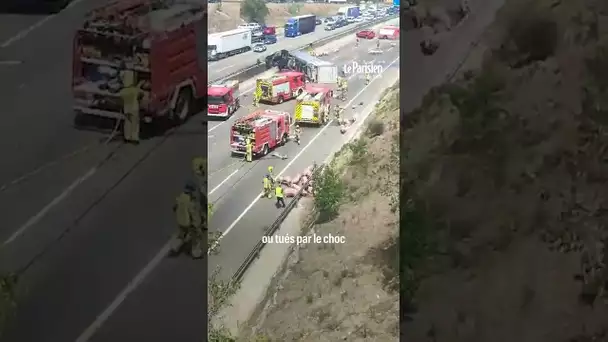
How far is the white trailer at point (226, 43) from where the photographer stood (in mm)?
1344

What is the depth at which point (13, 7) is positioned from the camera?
52.7 inches

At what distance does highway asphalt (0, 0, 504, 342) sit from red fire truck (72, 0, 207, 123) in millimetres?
47

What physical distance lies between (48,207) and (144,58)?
0.42 meters

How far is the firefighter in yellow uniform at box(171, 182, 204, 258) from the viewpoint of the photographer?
4.37 feet

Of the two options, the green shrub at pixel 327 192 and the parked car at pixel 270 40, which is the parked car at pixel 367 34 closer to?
the parked car at pixel 270 40

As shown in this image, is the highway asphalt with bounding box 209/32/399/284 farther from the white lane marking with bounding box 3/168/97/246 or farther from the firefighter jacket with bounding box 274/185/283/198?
the white lane marking with bounding box 3/168/97/246

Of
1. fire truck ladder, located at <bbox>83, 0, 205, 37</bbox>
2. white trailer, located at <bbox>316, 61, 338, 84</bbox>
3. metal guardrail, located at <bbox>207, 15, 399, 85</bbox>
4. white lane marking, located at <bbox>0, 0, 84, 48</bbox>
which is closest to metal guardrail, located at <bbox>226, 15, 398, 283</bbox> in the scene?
metal guardrail, located at <bbox>207, 15, 399, 85</bbox>

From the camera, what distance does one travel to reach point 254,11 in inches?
53.3

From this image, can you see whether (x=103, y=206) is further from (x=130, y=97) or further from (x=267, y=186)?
(x=267, y=186)

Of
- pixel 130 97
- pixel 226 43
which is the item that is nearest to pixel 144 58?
pixel 130 97

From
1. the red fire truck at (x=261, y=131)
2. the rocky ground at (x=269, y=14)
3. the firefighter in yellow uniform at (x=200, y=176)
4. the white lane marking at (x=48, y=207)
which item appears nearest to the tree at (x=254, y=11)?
the rocky ground at (x=269, y=14)

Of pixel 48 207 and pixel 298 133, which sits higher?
pixel 298 133

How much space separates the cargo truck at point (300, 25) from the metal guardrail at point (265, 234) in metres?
0.34

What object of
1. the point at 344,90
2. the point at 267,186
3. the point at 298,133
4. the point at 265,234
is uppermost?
the point at 344,90
